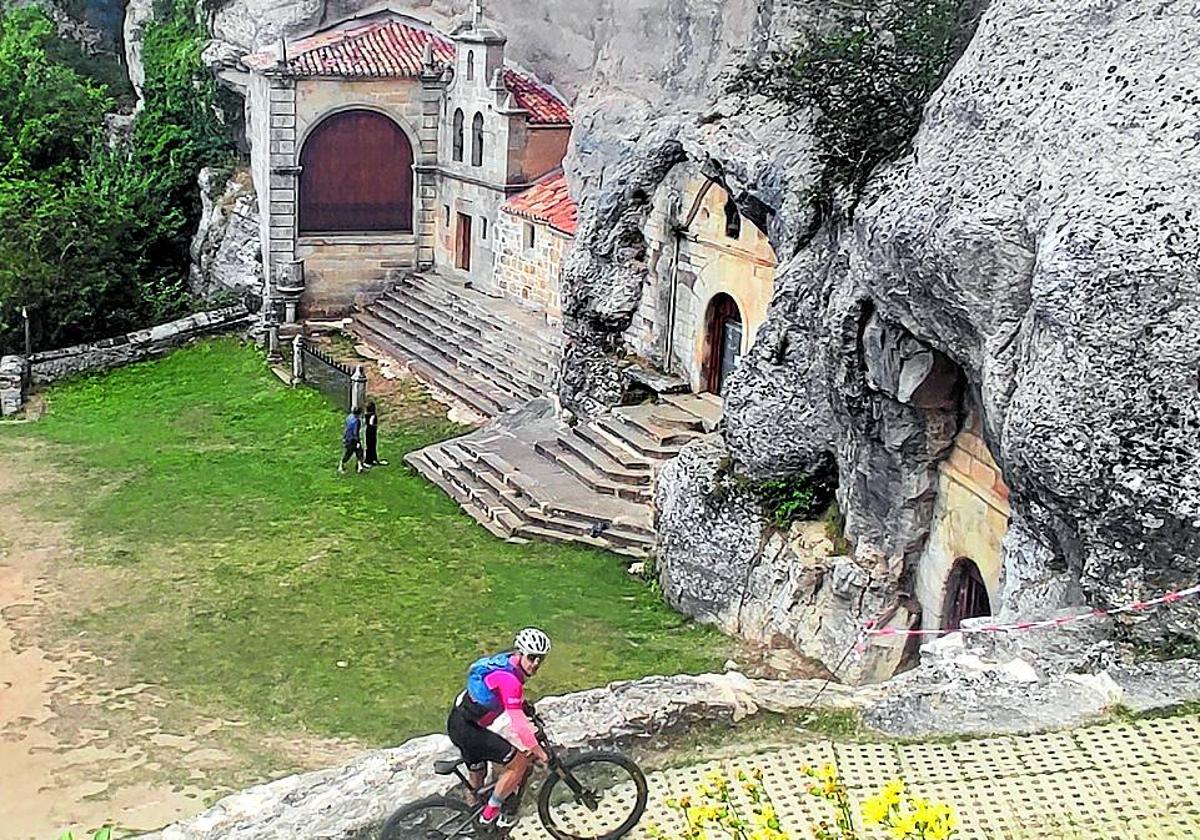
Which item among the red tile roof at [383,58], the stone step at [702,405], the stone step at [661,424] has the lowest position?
the stone step at [661,424]

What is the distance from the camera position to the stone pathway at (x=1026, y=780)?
866 centimetres

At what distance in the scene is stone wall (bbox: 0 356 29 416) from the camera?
30.5 meters

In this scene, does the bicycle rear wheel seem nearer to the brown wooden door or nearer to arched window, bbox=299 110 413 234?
the brown wooden door

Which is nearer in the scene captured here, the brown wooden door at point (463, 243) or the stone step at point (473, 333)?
the stone step at point (473, 333)

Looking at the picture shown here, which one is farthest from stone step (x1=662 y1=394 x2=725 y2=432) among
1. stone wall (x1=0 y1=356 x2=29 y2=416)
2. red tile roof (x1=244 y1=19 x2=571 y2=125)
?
stone wall (x1=0 y1=356 x2=29 y2=416)

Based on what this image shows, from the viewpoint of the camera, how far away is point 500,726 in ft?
31.1

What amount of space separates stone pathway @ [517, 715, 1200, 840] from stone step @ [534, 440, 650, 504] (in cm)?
1295

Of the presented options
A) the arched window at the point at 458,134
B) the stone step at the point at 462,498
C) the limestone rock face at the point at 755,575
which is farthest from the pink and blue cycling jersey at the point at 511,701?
the arched window at the point at 458,134

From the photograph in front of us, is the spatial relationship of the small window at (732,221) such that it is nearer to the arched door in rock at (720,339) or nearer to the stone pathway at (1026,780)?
the arched door in rock at (720,339)

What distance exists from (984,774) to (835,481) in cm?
946

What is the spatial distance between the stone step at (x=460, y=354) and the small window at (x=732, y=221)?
568cm

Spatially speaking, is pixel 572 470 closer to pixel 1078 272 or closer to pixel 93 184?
pixel 1078 272

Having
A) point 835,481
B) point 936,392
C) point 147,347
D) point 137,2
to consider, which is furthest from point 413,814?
point 137,2

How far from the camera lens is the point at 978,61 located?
14.2 m
